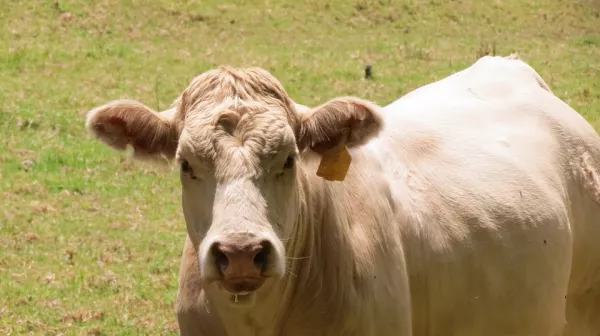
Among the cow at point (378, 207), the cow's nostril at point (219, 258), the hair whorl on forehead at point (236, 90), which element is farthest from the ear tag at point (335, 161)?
the cow's nostril at point (219, 258)

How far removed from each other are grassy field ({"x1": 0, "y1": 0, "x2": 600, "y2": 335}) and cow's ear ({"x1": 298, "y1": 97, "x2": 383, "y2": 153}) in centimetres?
80

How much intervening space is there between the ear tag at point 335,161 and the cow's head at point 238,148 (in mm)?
27

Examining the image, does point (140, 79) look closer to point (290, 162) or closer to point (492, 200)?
point (492, 200)

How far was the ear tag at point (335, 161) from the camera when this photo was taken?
491 cm

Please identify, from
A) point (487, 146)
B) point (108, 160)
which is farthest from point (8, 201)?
point (487, 146)

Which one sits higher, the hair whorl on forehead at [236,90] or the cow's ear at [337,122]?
the hair whorl on forehead at [236,90]

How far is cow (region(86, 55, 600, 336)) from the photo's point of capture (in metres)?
4.46

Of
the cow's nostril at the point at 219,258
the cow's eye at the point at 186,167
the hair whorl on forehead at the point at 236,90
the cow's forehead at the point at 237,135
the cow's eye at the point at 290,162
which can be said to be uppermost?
the hair whorl on forehead at the point at 236,90

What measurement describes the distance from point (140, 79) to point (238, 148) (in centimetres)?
1404

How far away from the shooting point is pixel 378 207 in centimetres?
524

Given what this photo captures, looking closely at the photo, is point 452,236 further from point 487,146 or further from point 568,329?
point 568,329

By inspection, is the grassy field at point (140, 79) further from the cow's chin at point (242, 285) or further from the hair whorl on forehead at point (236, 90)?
the cow's chin at point (242, 285)

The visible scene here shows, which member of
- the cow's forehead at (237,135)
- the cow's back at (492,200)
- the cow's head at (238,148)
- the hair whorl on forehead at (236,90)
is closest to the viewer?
the cow's head at (238,148)

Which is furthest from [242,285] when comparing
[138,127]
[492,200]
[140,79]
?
[140,79]
